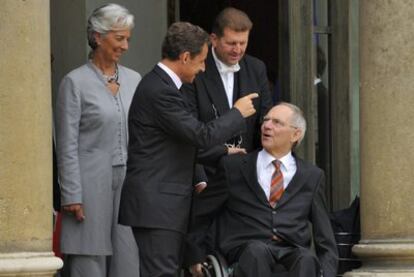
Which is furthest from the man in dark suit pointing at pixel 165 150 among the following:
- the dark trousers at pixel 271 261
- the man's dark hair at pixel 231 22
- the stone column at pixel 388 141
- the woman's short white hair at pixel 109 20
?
the stone column at pixel 388 141

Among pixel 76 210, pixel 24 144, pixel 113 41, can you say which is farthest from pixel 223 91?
pixel 24 144

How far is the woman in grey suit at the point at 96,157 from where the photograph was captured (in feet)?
28.6

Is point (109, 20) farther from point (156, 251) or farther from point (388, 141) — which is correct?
point (388, 141)

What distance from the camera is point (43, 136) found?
27.0 ft

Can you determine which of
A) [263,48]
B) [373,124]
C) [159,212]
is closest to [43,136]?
[159,212]

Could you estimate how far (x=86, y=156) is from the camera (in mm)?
→ 8789

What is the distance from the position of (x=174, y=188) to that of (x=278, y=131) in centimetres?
95

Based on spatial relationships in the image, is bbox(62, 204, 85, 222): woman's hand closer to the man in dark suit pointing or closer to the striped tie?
the man in dark suit pointing

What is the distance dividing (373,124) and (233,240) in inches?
49.7

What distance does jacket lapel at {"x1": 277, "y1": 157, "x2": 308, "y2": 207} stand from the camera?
8.88 metres

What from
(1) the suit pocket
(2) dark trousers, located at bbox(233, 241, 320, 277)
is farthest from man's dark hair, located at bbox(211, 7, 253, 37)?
(2) dark trousers, located at bbox(233, 241, 320, 277)

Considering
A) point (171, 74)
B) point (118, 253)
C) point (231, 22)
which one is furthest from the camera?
point (231, 22)

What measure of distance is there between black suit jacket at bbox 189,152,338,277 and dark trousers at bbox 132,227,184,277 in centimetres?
57

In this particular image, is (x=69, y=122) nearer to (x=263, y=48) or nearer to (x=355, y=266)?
(x=355, y=266)
